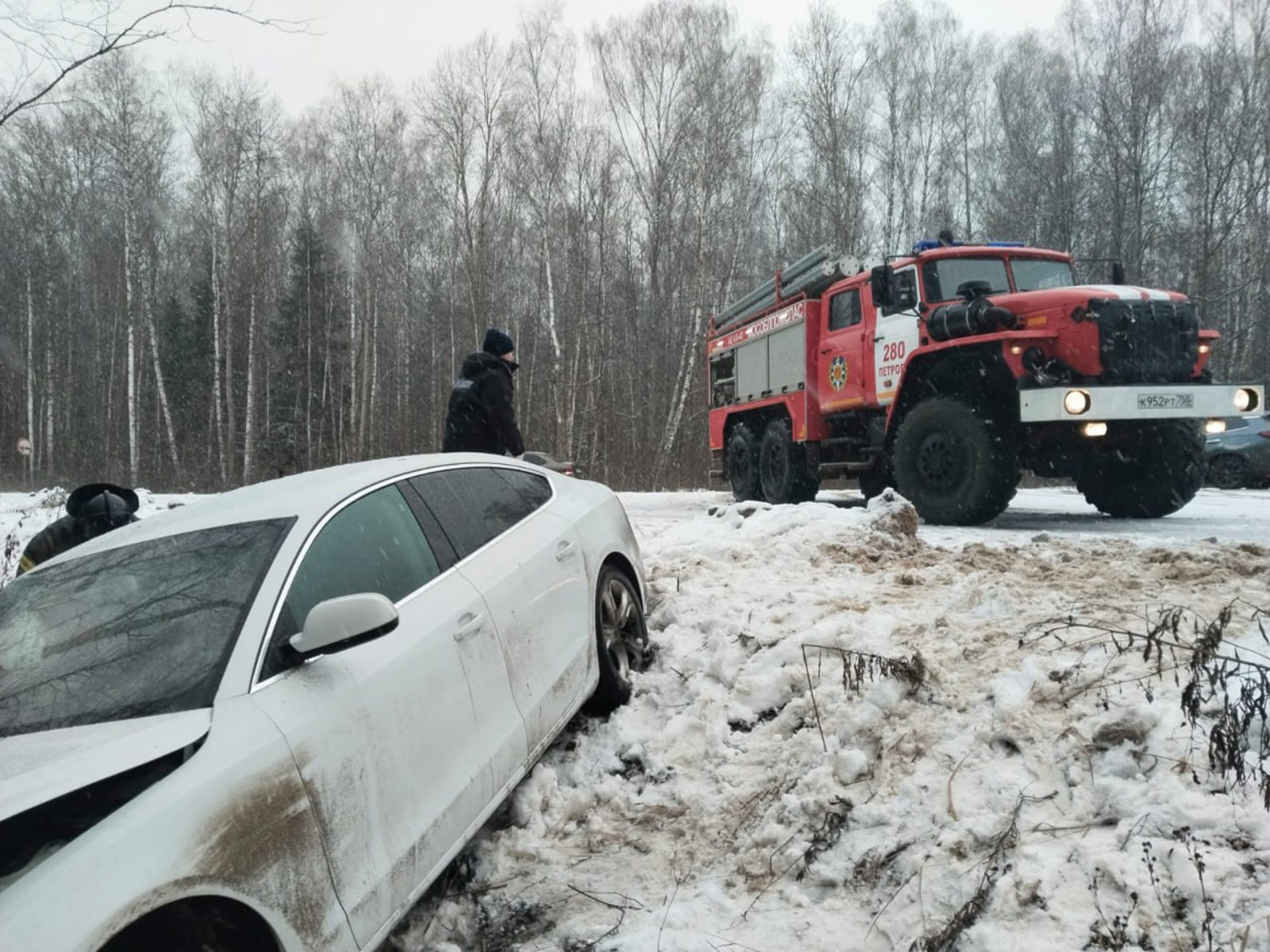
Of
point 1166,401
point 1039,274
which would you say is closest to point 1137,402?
point 1166,401

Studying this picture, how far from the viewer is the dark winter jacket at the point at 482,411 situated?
6531 millimetres

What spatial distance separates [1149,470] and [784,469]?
13.2 ft

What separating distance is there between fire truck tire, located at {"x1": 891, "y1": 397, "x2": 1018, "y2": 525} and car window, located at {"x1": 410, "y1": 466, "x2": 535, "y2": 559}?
5031 millimetres

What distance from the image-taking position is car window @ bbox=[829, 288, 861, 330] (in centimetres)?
971

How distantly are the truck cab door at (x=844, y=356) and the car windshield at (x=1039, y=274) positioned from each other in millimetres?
1511

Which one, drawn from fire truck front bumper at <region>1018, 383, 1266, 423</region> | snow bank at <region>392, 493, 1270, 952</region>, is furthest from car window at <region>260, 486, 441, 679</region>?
fire truck front bumper at <region>1018, 383, 1266, 423</region>

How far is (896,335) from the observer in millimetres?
8875

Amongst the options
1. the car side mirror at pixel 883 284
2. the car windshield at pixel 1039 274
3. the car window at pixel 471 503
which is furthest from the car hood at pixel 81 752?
the car windshield at pixel 1039 274

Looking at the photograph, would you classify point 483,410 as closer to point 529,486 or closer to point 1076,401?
point 529,486

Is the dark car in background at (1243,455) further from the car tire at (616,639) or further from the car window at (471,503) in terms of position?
the car window at (471,503)

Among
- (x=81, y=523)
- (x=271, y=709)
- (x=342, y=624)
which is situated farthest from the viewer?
(x=81, y=523)

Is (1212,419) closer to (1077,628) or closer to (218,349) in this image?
(1077,628)

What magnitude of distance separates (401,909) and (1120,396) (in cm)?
675

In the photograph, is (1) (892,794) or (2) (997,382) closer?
(1) (892,794)
